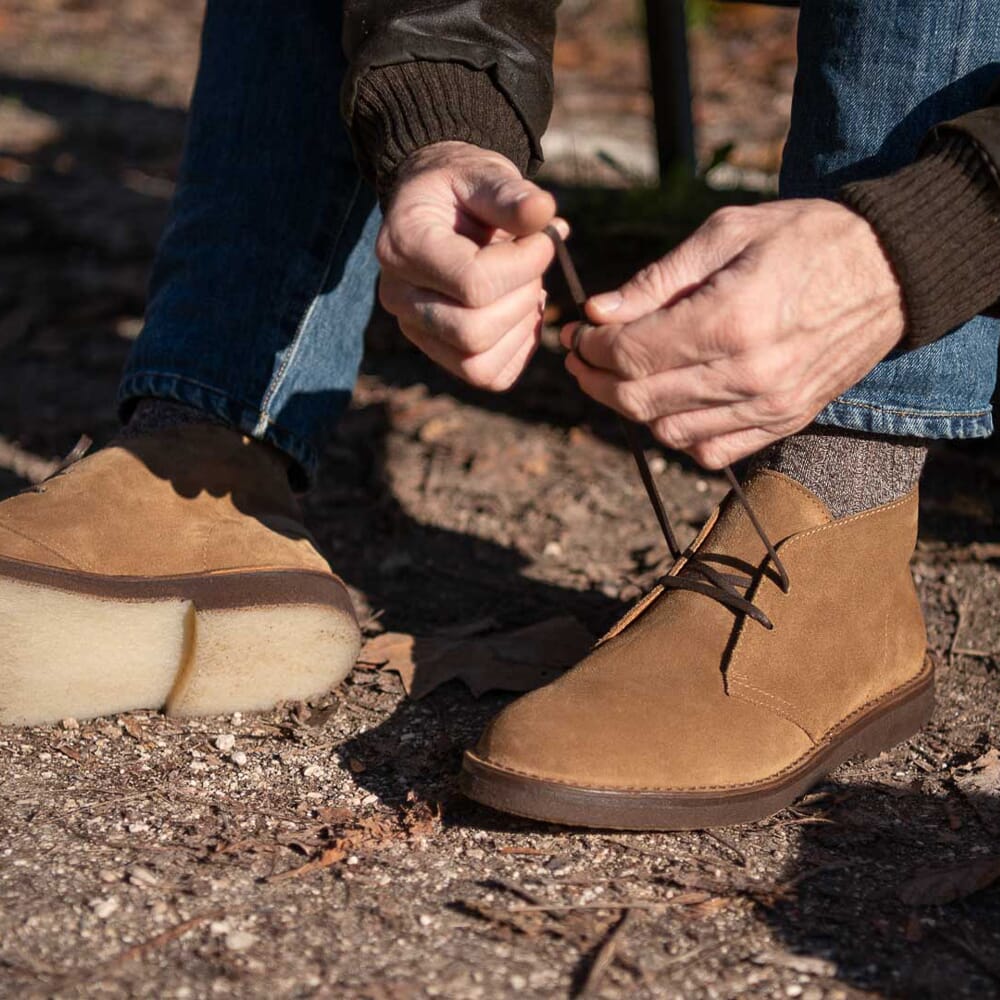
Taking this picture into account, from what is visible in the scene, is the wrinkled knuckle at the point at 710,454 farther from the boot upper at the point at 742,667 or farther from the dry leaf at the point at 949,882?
the dry leaf at the point at 949,882

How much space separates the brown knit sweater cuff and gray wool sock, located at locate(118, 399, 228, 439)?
0.87 metres

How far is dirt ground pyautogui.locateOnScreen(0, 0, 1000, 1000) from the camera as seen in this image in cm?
108

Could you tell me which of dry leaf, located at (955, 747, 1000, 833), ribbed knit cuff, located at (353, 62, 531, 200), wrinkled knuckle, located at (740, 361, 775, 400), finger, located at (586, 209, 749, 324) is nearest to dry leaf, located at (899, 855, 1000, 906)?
dry leaf, located at (955, 747, 1000, 833)

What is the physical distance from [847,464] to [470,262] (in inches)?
21.0

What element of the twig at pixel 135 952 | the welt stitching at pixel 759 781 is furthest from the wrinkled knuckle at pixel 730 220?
the twig at pixel 135 952

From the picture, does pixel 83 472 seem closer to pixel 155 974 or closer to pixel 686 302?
pixel 155 974

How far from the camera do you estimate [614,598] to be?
189 centimetres

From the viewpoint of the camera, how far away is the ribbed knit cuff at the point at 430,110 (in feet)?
4.40

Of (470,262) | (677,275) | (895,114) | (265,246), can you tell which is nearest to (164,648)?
(265,246)

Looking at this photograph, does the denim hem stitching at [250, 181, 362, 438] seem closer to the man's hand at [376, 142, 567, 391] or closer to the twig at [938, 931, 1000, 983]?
the man's hand at [376, 142, 567, 391]

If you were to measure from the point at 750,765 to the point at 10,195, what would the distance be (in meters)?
3.02

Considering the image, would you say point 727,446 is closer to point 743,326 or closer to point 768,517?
point 743,326

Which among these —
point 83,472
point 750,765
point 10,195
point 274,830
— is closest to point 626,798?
point 750,765

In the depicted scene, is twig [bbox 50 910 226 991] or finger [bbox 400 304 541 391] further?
finger [bbox 400 304 541 391]
